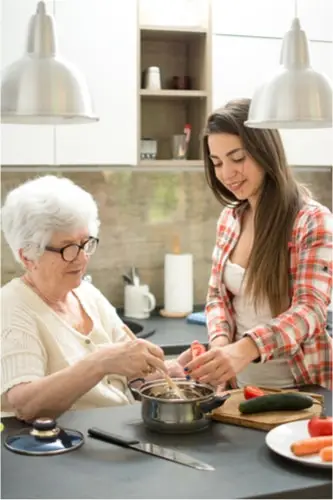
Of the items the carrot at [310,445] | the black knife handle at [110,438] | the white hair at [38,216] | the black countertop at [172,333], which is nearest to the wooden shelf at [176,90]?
the black countertop at [172,333]

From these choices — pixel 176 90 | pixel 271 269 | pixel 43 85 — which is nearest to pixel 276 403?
pixel 271 269

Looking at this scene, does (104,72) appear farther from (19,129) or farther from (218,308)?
(218,308)

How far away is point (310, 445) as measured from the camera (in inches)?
67.6

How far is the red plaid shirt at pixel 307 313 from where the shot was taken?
7.52 ft

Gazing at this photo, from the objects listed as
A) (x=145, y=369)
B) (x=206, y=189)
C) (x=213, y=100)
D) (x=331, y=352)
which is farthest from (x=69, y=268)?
(x=206, y=189)

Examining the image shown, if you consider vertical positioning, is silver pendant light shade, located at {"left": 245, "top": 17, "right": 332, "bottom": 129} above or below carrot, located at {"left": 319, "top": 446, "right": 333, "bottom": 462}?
above

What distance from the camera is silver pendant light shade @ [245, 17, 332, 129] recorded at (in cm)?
197

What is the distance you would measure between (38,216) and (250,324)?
74 cm

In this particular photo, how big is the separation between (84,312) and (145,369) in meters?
0.47

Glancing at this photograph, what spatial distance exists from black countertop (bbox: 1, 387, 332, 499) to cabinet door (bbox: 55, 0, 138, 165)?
5.65 feet

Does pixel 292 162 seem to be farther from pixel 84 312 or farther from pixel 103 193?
pixel 84 312

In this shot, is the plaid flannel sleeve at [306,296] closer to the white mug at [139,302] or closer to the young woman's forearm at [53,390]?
the young woman's forearm at [53,390]

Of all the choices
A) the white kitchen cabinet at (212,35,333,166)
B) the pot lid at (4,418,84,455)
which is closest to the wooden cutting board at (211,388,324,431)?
the pot lid at (4,418,84,455)

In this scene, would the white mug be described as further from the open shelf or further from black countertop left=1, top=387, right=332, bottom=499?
black countertop left=1, top=387, right=332, bottom=499
